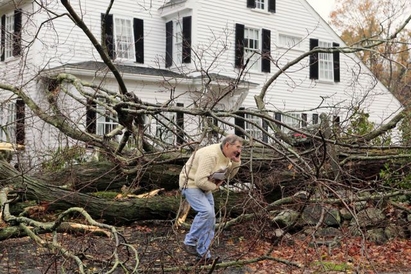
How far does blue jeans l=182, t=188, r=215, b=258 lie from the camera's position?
333 inches

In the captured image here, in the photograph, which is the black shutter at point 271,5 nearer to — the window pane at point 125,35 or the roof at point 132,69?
the roof at point 132,69

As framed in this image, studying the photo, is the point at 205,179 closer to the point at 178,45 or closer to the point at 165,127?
the point at 165,127

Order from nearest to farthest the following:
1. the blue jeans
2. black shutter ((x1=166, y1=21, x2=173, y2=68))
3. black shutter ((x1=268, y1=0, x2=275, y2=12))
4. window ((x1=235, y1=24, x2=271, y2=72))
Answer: the blue jeans
black shutter ((x1=166, y1=21, x2=173, y2=68))
window ((x1=235, y1=24, x2=271, y2=72))
black shutter ((x1=268, y1=0, x2=275, y2=12))

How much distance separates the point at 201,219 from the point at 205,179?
51cm

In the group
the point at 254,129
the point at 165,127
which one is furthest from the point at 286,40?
the point at 165,127

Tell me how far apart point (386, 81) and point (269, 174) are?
3291cm

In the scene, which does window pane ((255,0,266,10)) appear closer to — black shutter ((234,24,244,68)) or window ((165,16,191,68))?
black shutter ((234,24,244,68))

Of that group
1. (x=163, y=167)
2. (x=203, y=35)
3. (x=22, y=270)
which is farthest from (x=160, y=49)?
(x=22, y=270)

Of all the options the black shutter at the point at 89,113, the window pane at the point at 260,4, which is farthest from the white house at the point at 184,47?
the black shutter at the point at 89,113

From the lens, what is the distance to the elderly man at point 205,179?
8305 millimetres

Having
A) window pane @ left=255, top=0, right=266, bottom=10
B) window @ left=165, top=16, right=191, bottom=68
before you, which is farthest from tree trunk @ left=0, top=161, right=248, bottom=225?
window pane @ left=255, top=0, right=266, bottom=10

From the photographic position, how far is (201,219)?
848cm

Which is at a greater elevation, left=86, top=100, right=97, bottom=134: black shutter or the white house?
the white house

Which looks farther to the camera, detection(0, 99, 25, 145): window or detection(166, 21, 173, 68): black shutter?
detection(166, 21, 173, 68): black shutter
